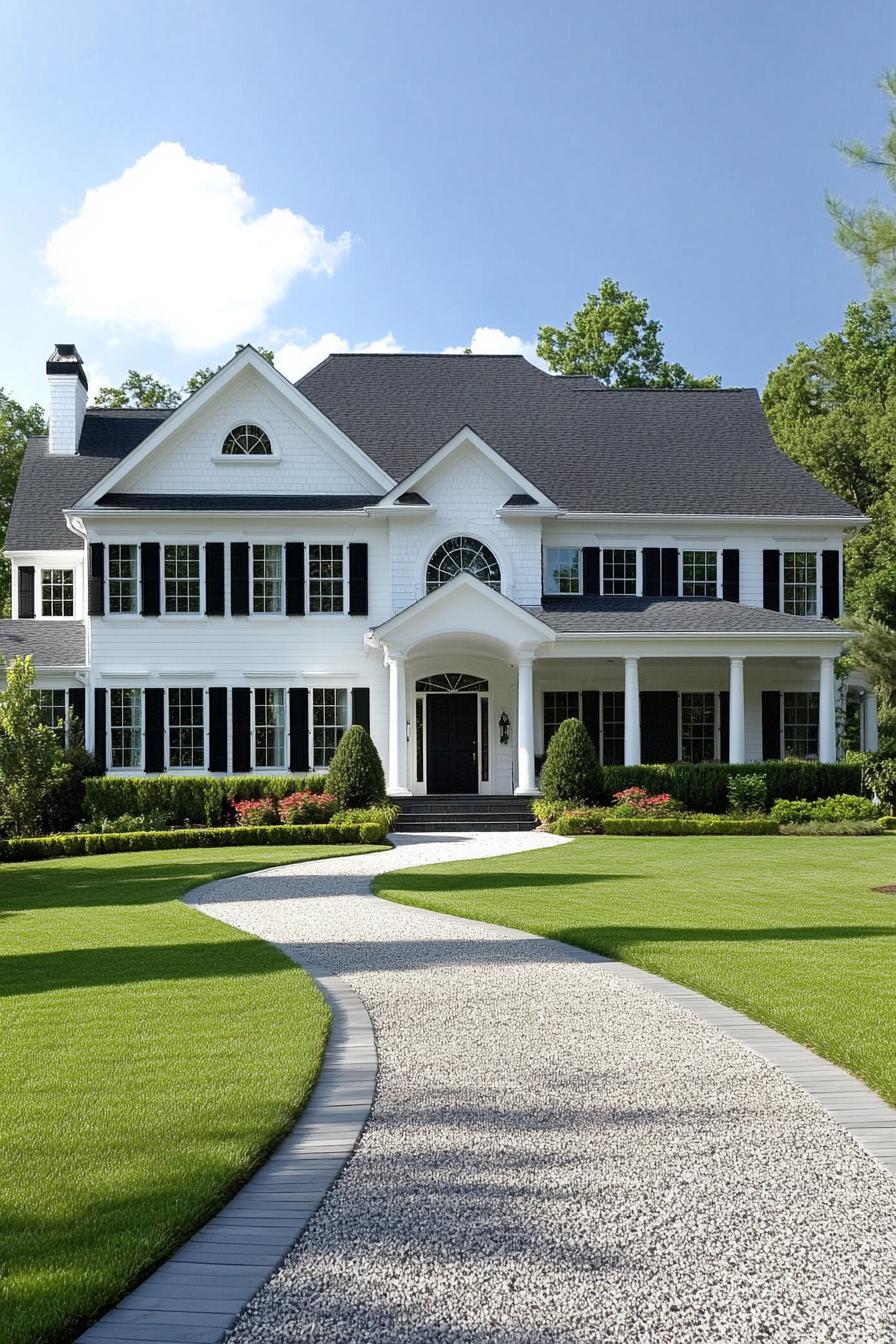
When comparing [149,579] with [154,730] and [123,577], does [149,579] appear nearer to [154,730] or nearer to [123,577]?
[123,577]

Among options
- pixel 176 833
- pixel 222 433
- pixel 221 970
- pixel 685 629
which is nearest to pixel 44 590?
pixel 222 433

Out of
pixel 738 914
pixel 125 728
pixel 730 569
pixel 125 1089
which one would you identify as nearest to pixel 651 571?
pixel 730 569

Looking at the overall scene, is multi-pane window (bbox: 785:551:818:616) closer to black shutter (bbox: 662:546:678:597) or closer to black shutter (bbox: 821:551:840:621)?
black shutter (bbox: 821:551:840:621)

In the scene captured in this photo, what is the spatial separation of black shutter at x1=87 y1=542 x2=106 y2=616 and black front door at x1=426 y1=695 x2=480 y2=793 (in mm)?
7532

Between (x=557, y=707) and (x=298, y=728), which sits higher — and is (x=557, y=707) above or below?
above

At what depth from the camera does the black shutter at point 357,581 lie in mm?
27781

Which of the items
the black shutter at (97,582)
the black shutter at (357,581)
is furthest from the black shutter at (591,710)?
the black shutter at (97,582)

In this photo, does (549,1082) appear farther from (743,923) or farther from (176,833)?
(176,833)

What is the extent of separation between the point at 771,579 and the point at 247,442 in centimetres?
1257

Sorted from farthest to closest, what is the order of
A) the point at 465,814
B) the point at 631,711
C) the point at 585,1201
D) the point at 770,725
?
the point at 770,725 → the point at 631,711 → the point at 465,814 → the point at 585,1201

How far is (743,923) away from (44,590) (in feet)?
76.2

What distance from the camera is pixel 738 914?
1265cm

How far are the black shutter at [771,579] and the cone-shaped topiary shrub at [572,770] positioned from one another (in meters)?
7.16

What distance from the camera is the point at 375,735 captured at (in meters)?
28.0
